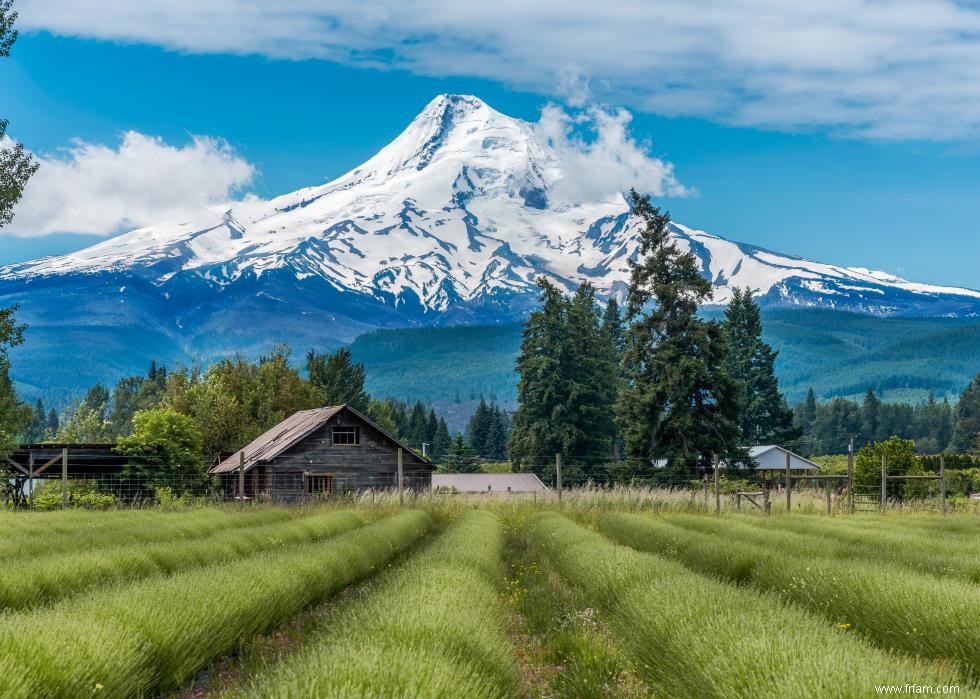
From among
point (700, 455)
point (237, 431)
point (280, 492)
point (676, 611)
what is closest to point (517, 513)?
point (280, 492)

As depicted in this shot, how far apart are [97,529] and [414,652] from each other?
14776mm

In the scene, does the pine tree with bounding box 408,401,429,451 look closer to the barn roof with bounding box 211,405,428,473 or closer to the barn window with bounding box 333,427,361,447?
the barn roof with bounding box 211,405,428,473

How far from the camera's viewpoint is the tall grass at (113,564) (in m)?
10.8

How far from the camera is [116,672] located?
6727mm

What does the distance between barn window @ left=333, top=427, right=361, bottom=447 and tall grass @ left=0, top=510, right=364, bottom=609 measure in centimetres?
2966

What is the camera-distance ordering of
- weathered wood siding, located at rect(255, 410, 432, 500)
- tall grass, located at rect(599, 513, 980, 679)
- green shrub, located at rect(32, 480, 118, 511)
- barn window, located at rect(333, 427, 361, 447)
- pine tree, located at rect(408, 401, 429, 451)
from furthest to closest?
pine tree, located at rect(408, 401, 429, 451)
barn window, located at rect(333, 427, 361, 447)
weathered wood siding, located at rect(255, 410, 432, 500)
green shrub, located at rect(32, 480, 118, 511)
tall grass, located at rect(599, 513, 980, 679)

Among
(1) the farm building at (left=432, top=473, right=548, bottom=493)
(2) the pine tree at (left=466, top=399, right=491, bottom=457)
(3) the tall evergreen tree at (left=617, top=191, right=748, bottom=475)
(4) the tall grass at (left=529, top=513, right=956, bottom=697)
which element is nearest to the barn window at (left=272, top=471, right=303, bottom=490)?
(3) the tall evergreen tree at (left=617, top=191, right=748, bottom=475)

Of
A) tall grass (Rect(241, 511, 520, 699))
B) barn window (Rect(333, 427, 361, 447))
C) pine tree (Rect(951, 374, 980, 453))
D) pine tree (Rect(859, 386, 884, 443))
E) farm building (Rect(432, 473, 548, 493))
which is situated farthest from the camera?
pine tree (Rect(859, 386, 884, 443))

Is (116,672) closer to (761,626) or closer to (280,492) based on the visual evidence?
(761,626)

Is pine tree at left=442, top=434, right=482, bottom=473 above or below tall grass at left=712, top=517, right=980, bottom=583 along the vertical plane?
below

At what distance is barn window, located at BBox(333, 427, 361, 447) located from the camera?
49688 mm

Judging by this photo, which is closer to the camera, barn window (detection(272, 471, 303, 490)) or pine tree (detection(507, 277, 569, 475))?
barn window (detection(272, 471, 303, 490))

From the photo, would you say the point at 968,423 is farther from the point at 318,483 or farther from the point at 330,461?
the point at 318,483

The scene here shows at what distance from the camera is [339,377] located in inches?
4114
